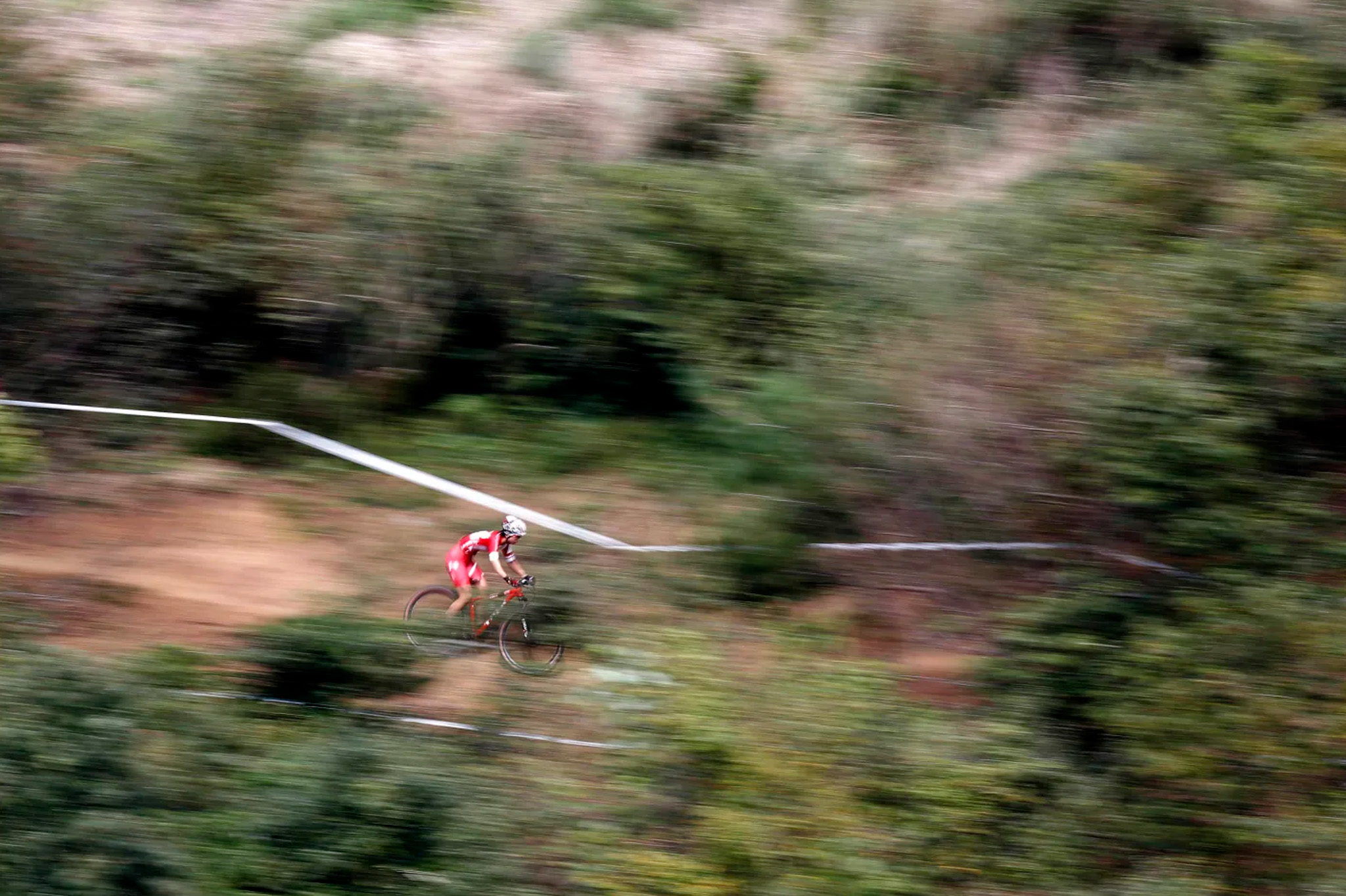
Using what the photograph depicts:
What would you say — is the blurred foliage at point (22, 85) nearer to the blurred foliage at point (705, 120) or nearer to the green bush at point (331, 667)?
the blurred foliage at point (705, 120)

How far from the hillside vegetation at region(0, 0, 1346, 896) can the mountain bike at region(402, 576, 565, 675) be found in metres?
0.18

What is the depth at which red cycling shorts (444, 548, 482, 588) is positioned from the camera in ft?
18.7

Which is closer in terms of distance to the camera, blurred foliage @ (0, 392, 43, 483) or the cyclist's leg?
the cyclist's leg

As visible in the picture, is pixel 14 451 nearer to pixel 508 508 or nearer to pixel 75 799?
pixel 75 799

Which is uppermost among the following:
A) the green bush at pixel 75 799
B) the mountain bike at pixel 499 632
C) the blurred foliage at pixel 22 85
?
the blurred foliage at pixel 22 85

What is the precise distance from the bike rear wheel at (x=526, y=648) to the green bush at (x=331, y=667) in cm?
42

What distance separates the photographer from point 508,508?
22.5ft

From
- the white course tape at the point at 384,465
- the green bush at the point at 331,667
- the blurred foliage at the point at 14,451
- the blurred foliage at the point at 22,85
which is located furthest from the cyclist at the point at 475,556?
the blurred foliage at the point at 22,85

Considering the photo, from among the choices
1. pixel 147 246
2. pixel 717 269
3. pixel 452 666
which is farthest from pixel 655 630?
pixel 147 246

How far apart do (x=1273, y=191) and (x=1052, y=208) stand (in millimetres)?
1071

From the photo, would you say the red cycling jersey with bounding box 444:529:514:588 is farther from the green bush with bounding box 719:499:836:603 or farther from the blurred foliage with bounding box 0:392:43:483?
the blurred foliage with bounding box 0:392:43:483

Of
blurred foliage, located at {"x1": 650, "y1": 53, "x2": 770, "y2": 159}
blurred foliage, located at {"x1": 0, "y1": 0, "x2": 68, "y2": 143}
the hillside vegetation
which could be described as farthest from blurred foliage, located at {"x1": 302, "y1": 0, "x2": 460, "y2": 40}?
blurred foliage, located at {"x1": 650, "y1": 53, "x2": 770, "y2": 159}

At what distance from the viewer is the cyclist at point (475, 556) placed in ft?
18.5

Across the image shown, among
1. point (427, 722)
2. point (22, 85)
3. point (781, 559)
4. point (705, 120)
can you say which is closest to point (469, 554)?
point (427, 722)
